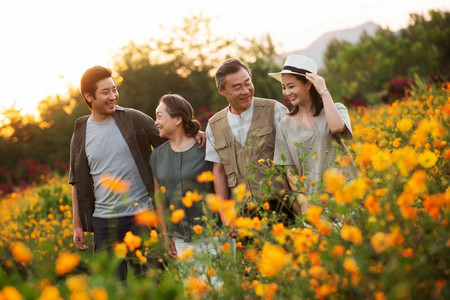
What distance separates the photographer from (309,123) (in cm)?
272

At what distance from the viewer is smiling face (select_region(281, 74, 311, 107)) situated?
269 centimetres

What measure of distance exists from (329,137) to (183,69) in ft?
76.8

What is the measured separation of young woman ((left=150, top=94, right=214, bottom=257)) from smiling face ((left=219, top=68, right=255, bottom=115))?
1.40 ft

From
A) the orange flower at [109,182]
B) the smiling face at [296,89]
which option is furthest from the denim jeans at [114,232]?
the smiling face at [296,89]

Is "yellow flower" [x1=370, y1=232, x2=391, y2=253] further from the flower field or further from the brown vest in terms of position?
the brown vest

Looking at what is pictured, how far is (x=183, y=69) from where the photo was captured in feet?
83.1

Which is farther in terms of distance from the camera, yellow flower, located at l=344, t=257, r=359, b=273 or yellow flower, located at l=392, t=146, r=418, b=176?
yellow flower, located at l=392, t=146, r=418, b=176

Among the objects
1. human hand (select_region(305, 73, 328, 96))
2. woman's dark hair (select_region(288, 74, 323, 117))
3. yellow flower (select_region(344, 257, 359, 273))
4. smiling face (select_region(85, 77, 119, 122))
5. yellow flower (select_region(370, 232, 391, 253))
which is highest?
smiling face (select_region(85, 77, 119, 122))

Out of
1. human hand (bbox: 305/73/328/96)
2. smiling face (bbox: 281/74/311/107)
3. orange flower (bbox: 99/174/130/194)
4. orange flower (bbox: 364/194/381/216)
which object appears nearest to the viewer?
orange flower (bbox: 364/194/381/216)

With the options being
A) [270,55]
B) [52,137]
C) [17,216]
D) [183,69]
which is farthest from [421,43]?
[17,216]

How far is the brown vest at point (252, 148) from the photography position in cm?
296

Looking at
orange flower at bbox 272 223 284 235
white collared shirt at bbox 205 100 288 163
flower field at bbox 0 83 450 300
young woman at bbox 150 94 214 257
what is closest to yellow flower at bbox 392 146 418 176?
flower field at bbox 0 83 450 300

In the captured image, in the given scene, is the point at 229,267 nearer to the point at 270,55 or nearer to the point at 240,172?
the point at 240,172

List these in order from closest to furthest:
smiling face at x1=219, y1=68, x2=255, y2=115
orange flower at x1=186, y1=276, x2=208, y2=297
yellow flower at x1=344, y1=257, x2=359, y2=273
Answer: yellow flower at x1=344, y1=257, x2=359, y2=273, orange flower at x1=186, y1=276, x2=208, y2=297, smiling face at x1=219, y1=68, x2=255, y2=115
